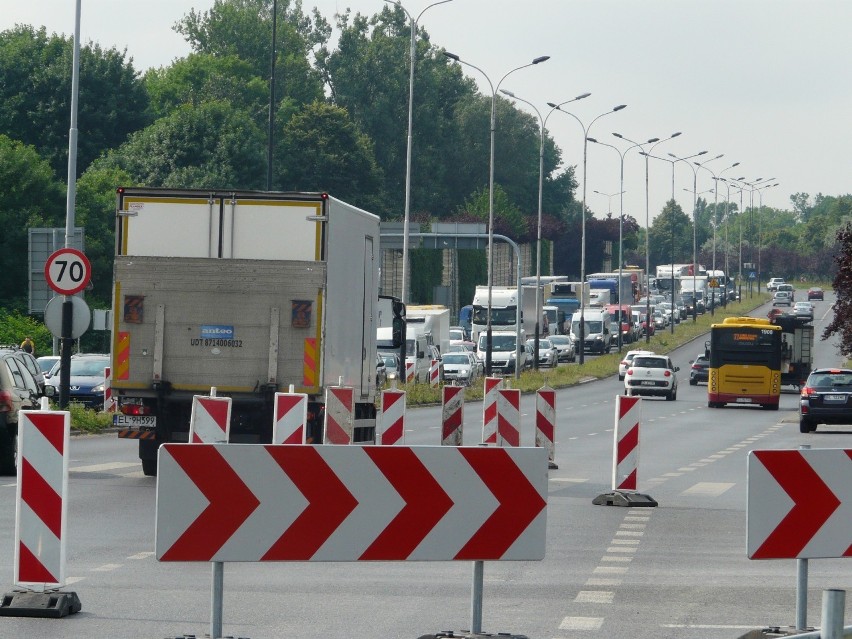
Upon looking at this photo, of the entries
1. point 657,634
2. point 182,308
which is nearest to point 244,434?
point 182,308

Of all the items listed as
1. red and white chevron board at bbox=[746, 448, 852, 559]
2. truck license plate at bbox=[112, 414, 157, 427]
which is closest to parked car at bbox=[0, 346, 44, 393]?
truck license plate at bbox=[112, 414, 157, 427]

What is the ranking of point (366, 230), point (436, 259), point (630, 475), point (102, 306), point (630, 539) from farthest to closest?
1. point (436, 259)
2. point (102, 306)
3. point (366, 230)
4. point (630, 475)
5. point (630, 539)

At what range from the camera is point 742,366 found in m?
55.1

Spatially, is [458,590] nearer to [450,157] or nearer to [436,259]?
[436,259]

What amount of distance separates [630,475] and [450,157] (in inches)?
4664

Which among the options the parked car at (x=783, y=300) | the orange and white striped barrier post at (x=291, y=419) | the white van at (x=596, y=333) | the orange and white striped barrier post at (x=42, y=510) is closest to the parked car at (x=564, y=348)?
the white van at (x=596, y=333)

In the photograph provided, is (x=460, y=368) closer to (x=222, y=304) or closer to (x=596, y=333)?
(x=596, y=333)

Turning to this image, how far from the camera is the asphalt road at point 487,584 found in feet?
32.4

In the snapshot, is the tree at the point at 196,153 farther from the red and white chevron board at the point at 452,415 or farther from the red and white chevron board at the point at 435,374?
the red and white chevron board at the point at 452,415

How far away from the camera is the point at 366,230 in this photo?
23125 millimetres

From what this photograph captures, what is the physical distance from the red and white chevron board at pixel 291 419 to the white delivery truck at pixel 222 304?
4.10 feet

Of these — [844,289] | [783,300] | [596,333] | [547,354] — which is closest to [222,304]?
[844,289]

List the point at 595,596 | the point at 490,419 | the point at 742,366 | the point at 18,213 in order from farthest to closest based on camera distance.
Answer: the point at 18,213 < the point at 742,366 < the point at 490,419 < the point at 595,596

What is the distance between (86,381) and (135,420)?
1924 centimetres
